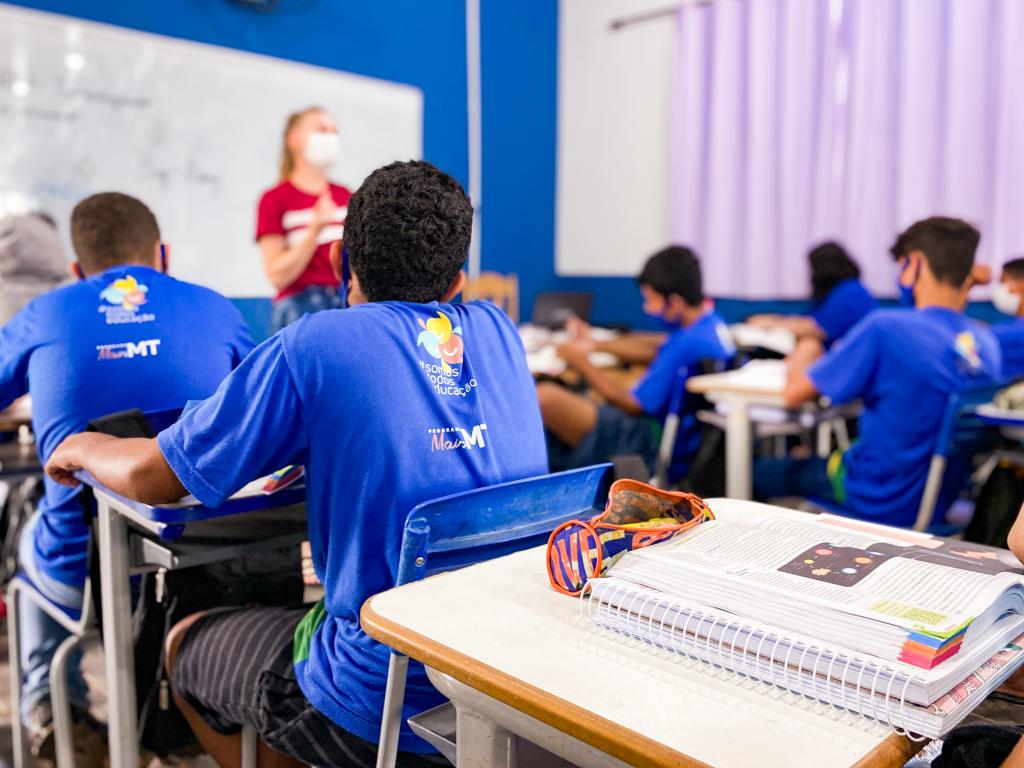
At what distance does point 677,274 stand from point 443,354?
2.15 meters

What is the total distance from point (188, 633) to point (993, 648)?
1.17m

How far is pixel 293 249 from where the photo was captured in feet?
10.5

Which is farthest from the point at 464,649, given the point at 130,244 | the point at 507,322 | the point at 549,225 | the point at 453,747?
the point at 549,225

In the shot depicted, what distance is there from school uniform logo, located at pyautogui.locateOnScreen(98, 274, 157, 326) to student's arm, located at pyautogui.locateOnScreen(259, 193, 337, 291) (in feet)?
4.83

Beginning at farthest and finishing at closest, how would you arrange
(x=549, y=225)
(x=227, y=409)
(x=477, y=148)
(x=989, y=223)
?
(x=549, y=225) → (x=477, y=148) → (x=989, y=223) → (x=227, y=409)

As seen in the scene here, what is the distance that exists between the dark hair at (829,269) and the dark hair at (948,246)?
1.47 metres

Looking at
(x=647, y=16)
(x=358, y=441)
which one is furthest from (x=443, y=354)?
(x=647, y=16)

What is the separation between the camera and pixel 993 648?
2.46 ft

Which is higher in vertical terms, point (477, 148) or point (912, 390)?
point (477, 148)

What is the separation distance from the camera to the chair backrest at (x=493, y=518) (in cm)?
102

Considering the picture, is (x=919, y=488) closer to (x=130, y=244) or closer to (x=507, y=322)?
(x=507, y=322)

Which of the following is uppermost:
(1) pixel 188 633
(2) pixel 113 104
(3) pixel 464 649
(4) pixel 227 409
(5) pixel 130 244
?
(2) pixel 113 104

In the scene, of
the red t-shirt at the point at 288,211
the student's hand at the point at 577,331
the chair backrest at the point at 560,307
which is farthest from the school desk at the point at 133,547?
the chair backrest at the point at 560,307

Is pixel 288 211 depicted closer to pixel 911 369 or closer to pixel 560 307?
pixel 911 369
